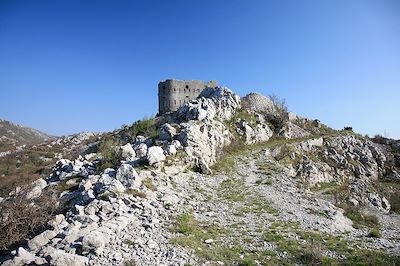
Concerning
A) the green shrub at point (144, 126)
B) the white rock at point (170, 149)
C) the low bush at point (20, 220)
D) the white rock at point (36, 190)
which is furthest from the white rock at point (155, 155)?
the green shrub at point (144, 126)

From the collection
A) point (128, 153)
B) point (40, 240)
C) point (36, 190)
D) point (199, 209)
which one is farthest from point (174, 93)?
point (40, 240)

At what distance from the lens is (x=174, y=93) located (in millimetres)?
52312

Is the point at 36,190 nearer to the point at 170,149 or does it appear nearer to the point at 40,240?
the point at 40,240

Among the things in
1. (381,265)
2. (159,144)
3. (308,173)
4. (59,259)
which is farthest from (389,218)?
(59,259)

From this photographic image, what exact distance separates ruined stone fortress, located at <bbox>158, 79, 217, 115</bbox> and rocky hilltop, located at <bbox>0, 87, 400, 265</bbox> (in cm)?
1671

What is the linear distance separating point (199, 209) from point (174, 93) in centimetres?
3698

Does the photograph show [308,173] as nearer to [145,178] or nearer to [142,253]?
[145,178]

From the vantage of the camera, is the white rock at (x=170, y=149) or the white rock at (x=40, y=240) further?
the white rock at (x=170, y=149)

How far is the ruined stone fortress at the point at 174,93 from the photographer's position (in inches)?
2056

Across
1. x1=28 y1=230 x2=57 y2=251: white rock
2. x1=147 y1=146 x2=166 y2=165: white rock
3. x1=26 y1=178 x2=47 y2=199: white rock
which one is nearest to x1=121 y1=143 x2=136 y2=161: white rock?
x1=147 y1=146 x2=166 y2=165: white rock

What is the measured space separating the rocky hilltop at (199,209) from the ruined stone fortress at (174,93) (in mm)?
16709

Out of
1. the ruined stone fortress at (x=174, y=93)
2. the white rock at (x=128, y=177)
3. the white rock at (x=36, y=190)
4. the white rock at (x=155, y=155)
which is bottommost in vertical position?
the white rock at (x=36, y=190)

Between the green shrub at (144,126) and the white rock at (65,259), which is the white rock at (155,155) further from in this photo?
the green shrub at (144,126)

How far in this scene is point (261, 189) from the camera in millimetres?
22844
